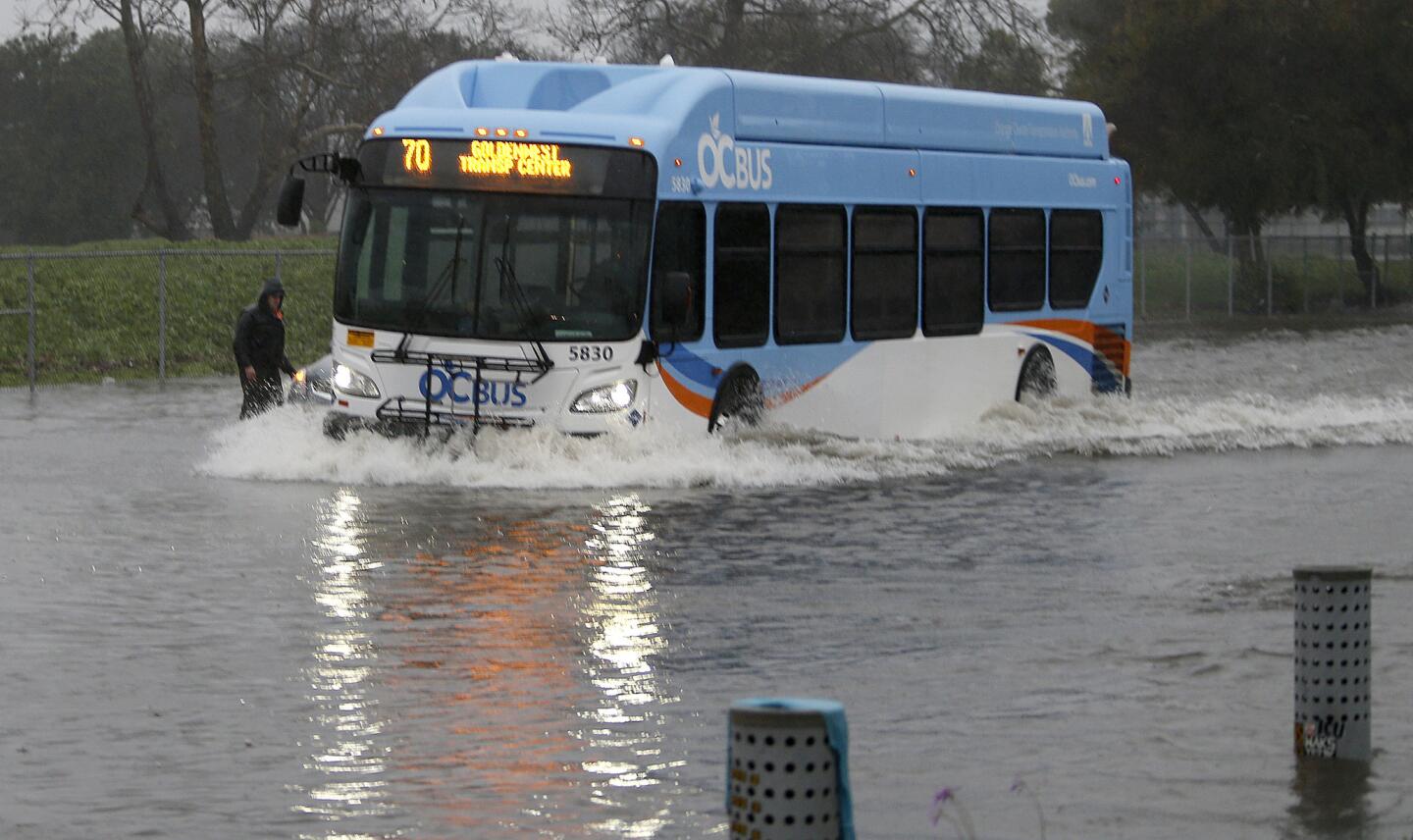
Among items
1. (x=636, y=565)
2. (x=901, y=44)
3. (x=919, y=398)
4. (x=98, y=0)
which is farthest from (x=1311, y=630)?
(x=901, y=44)

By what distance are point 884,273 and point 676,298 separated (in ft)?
12.2

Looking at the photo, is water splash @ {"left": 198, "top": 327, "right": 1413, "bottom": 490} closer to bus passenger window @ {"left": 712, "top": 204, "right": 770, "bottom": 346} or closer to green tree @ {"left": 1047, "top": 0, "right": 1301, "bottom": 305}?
bus passenger window @ {"left": 712, "top": 204, "right": 770, "bottom": 346}

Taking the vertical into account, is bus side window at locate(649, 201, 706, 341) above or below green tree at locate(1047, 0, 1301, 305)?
below

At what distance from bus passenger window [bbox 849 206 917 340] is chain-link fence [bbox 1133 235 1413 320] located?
97.2ft

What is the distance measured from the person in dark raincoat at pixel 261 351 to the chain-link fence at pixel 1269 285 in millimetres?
30579

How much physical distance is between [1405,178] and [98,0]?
27346 mm

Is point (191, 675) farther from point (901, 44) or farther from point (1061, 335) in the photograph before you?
point (901, 44)

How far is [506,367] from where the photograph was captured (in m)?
16.8

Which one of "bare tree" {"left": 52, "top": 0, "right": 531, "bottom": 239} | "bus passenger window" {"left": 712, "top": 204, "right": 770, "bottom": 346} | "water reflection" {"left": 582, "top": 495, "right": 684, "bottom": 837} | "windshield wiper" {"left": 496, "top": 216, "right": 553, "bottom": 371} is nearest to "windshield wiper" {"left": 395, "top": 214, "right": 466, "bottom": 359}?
"windshield wiper" {"left": 496, "top": 216, "right": 553, "bottom": 371}

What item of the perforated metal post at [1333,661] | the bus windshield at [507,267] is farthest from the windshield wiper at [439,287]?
the perforated metal post at [1333,661]

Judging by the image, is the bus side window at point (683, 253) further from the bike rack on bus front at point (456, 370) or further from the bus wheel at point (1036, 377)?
the bus wheel at point (1036, 377)

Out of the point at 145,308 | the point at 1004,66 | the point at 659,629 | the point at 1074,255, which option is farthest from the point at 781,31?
the point at 659,629

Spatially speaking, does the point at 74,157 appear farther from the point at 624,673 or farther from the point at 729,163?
the point at 624,673

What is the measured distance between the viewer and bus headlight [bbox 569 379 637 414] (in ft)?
55.1
